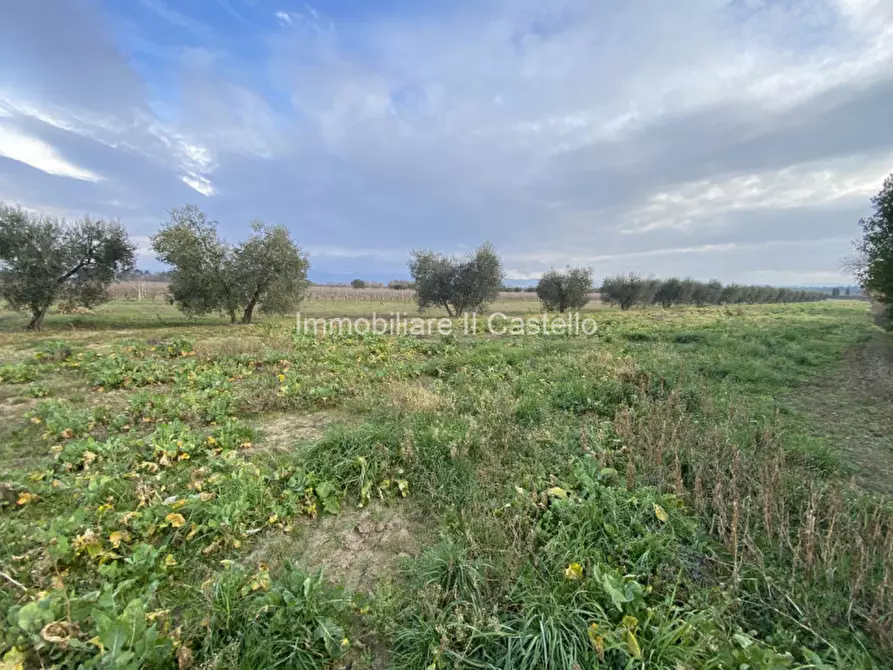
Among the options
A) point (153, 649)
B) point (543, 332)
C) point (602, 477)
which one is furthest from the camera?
point (543, 332)

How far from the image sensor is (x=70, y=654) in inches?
81.0

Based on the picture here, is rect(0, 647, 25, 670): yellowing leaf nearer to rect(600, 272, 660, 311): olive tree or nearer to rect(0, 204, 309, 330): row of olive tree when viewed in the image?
rect(0, 204, 309, 330): row of olive tree

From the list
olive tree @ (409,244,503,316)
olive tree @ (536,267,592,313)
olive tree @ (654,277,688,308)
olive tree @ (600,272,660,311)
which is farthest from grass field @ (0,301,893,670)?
olive tree @ (654,277,688,308)

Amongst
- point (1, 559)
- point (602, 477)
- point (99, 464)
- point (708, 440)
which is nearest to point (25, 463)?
point (99, 464)

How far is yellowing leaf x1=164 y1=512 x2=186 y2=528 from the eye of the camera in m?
3.00

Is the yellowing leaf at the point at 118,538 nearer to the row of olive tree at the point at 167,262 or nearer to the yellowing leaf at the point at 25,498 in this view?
the yellowing leaf at the point at 25,498

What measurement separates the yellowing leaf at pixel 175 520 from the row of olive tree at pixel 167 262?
19.5 meters

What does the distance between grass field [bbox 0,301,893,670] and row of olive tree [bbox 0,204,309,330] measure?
15.1 meters

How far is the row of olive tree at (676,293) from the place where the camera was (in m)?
46.8

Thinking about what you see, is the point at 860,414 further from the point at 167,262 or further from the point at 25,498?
the point at 167,262

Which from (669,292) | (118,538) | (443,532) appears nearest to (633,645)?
(443,532)

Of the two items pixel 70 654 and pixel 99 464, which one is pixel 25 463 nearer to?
pixel 99 464

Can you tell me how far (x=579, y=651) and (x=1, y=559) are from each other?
410cm

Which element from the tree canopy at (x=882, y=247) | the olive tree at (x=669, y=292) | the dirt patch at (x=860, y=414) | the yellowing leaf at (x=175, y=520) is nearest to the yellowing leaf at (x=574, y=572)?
the yellowing leaf at (x=175, y=520)
